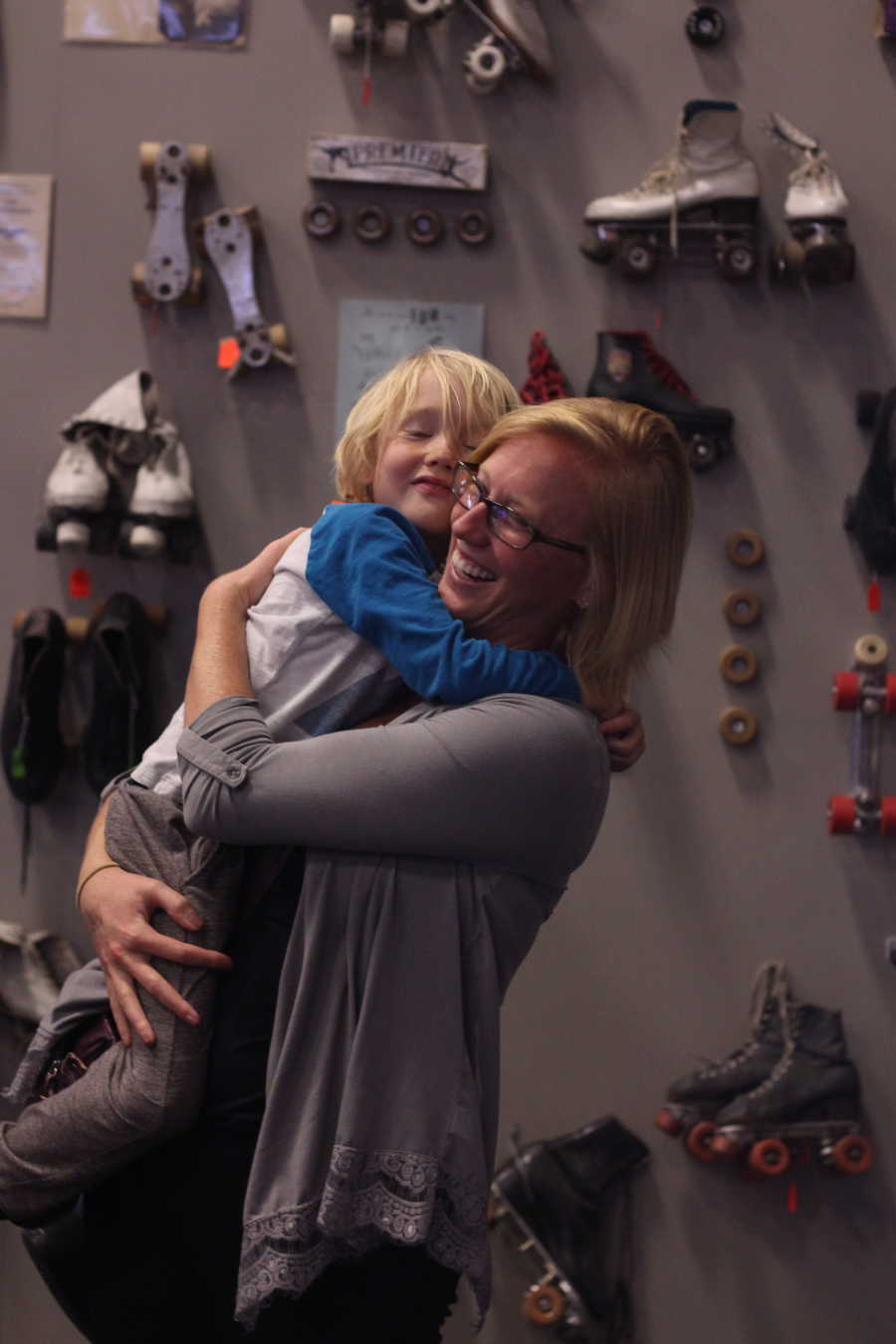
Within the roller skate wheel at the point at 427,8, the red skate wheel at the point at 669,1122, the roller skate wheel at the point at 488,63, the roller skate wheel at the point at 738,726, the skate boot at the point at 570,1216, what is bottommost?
the skate boot at the point at 570,1216

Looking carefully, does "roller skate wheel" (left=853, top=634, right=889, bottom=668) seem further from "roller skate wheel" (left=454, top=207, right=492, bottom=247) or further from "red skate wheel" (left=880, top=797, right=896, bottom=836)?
"roller skate wheel" (left=454, top=207, right=492, bottom=247)

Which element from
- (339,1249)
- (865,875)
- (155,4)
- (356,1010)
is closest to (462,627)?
(356,1010)

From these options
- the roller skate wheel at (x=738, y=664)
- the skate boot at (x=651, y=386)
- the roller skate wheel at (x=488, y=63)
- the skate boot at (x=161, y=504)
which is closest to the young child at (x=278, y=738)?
the skate boot at (x=161, y=504)

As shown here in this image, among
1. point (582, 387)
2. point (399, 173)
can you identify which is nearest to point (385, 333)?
point (399, 173)

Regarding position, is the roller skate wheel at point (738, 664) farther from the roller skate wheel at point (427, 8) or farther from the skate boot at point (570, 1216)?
the roller skate wheel at point (427, 8)

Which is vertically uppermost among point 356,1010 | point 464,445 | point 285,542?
point 464,445

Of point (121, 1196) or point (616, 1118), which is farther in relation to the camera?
point (616, 1118)

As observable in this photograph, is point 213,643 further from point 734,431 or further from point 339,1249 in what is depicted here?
point 734,431

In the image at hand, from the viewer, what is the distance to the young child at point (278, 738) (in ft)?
4.27

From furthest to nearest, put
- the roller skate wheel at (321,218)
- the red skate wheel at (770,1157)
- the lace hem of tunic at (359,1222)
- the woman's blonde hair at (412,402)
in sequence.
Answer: the roller skate wheel at (321,218), the red skate wheel at (770,1157), the woman's blonde hair at (412,402), the lace hem of tunic at (359,1222)

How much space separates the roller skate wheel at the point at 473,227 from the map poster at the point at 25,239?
932 millimetres

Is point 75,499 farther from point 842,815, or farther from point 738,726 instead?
point 842,815

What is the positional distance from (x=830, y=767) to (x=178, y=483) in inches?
60.9

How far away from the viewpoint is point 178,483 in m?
2.84
